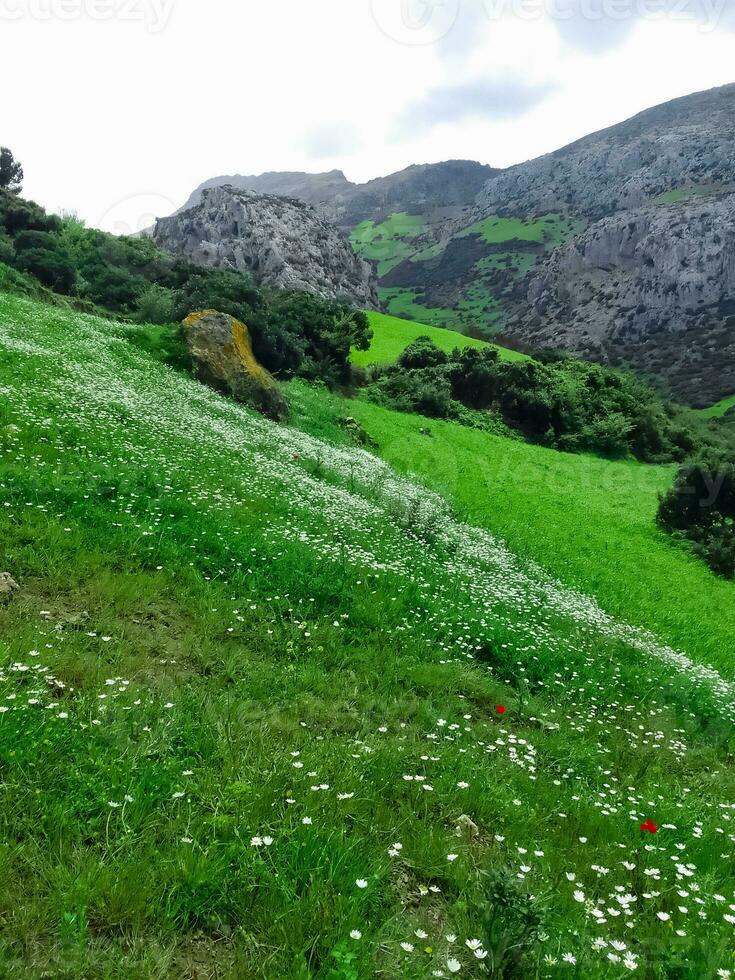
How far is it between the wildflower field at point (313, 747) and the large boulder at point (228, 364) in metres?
11.0

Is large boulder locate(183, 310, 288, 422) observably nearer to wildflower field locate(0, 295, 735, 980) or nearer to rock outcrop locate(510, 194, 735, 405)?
wildflower field locate(0, 295, 735, 980)

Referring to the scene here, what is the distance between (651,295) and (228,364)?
13784cm

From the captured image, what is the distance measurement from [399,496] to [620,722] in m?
9.28

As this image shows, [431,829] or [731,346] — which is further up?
[731,346]

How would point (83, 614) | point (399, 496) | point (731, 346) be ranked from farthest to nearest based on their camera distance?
point (731, 346) < point (399, 496) < point (83, 614)

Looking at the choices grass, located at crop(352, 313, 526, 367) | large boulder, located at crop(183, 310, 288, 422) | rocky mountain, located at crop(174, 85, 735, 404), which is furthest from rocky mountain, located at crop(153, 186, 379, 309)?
large boulder, located at crop(183, 310, 288, 422)

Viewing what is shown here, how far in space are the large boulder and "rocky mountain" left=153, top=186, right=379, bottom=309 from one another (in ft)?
224

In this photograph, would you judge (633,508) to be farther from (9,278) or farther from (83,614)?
(9,278)

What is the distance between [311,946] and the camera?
10.3 feet

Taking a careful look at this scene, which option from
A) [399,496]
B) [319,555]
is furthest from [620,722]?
[399,496]

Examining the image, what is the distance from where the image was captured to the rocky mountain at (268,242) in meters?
95.6

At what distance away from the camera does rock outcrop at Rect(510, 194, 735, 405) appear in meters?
119

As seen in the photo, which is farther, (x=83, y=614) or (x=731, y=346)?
(x=731, y=346)

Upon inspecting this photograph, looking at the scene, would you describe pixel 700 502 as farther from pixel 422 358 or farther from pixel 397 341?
pixel 397 341
